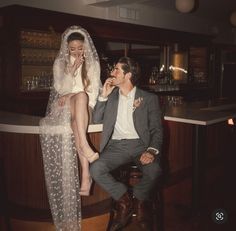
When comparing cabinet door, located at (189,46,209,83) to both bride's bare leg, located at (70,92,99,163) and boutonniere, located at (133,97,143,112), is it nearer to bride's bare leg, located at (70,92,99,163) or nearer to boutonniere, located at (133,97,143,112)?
boutonniere, located at (133,97,143,112)

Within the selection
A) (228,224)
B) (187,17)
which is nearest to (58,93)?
(228,224)

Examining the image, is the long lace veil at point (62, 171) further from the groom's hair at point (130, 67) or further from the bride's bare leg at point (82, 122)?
the groom's hair at point (130, 67)

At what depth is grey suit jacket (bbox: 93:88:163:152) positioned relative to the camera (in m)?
2.75

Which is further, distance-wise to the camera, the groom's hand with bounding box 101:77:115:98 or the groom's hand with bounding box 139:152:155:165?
the groom's hand with bounding box 101:77:115:98

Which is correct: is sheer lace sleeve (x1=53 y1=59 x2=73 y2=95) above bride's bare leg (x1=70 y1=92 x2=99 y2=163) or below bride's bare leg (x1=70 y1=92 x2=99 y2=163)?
above

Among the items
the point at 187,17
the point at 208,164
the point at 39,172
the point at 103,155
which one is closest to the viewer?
the point at 103,155

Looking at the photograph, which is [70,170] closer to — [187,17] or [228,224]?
[228,224]

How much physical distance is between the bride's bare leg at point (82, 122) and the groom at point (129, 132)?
0.10 metres

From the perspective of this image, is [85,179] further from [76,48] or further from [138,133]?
[76,48]

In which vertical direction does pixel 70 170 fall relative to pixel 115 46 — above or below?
below

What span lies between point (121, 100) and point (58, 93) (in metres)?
0.53

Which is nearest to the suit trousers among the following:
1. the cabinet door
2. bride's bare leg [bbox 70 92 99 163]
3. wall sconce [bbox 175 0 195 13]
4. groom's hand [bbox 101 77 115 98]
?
bride's bare leg [bbox 70 92 99 163]

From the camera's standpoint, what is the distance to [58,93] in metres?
2.96

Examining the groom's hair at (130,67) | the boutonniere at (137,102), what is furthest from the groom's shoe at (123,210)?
the groom's hair at (130,67)
